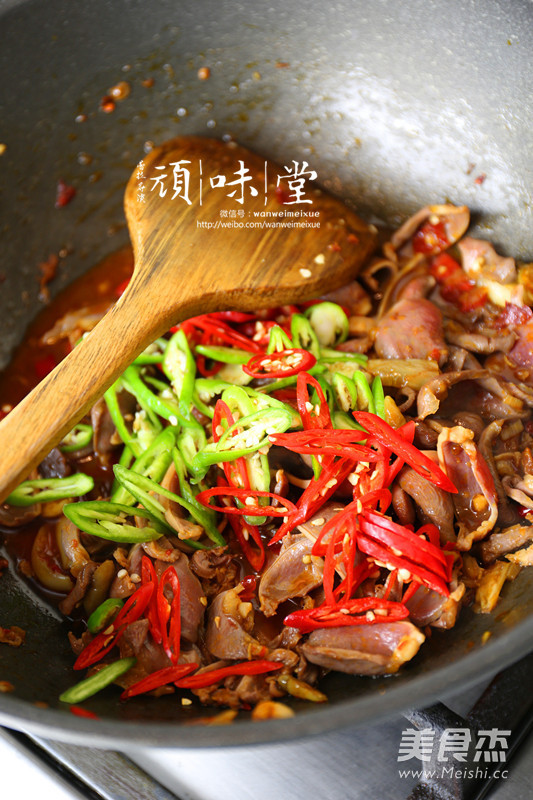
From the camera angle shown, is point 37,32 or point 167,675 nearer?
point 167,675

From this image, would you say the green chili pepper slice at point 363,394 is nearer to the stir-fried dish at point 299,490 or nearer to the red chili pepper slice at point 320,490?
the stir-fried dish at point 299,490

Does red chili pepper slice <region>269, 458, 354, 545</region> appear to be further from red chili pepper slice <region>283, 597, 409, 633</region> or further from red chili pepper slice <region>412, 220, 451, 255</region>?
red chili pepper slice <region>412, 220, 451, 255</region>

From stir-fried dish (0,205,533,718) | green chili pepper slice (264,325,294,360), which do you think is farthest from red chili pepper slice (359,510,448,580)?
green chili pepper slice (264,325,294,360)

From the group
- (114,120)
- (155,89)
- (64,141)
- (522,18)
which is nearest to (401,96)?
(522,18)

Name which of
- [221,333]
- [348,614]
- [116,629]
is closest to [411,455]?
[348,614]

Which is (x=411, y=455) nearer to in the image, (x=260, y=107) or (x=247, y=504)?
(x=247, y=504)

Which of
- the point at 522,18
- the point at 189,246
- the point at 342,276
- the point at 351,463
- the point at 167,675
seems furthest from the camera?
the point at 342,276

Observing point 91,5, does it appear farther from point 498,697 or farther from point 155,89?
point 498,697
